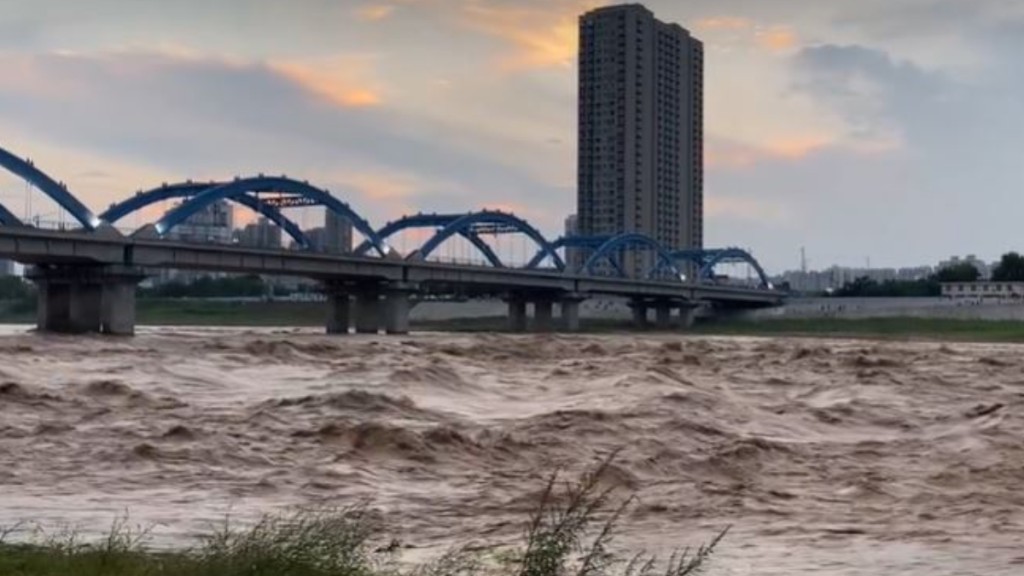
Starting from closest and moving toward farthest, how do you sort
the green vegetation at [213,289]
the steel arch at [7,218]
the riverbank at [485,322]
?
the steel arch at [7,218] → the riverbank at [485,322] → the green vegetation at [213,289]

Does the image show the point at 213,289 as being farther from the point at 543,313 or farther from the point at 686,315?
the point at 686,315

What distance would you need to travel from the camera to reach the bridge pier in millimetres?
75375

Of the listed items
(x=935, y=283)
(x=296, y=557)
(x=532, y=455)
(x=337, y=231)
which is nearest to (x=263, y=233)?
(x=337, y=231)

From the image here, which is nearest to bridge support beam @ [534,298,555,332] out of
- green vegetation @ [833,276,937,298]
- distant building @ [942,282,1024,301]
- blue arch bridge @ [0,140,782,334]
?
blue arch bridge @ [0,140,782,334]

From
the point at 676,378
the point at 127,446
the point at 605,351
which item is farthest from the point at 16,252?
the point at 127,446

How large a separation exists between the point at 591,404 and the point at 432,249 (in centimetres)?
9084

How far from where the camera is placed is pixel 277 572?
848 centimetres

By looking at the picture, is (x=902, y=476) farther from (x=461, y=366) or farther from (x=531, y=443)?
(x=461, y=366)

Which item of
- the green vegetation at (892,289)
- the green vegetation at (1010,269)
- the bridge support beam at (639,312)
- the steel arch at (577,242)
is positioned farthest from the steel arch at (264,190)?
the green vegetation at (1010,269)

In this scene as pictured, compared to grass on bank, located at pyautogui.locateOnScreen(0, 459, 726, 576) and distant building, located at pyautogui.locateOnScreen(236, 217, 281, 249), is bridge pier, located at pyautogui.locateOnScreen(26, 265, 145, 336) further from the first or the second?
grass on bank, located at pyautogui.locateOnScreen(0, 459, 726, 576)

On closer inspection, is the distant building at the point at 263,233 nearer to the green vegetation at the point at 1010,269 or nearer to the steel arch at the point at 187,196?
the steel arch at the point at 187,196

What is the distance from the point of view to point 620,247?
170 metres

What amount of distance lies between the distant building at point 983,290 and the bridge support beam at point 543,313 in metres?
59.4

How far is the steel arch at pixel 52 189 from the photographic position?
252ft
